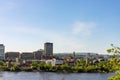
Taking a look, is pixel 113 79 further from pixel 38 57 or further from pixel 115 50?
pixel 38 57

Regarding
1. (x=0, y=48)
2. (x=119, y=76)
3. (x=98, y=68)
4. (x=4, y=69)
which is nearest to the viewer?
(x=119, y=76)

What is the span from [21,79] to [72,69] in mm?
31280

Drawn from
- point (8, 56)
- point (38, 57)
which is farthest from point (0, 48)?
point (38, 57)

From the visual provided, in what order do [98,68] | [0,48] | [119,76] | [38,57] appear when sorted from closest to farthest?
[119,76] → [98,68] → [38,57] → [0,48]

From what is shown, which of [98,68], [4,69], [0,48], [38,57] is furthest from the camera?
[0,48]

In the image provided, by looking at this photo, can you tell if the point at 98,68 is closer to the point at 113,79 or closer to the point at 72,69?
the point at 72,69

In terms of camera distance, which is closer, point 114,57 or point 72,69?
point 114,57

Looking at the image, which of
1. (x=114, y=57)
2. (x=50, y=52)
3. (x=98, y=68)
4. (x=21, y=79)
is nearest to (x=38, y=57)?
(x=50, y=52)

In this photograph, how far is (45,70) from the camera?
87750 mm

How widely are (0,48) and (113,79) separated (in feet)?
575

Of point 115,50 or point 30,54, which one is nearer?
point 115,50

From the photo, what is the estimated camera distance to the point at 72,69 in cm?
8606

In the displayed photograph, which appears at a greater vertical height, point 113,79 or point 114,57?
point 114,57

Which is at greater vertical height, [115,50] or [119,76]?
[115,50]
